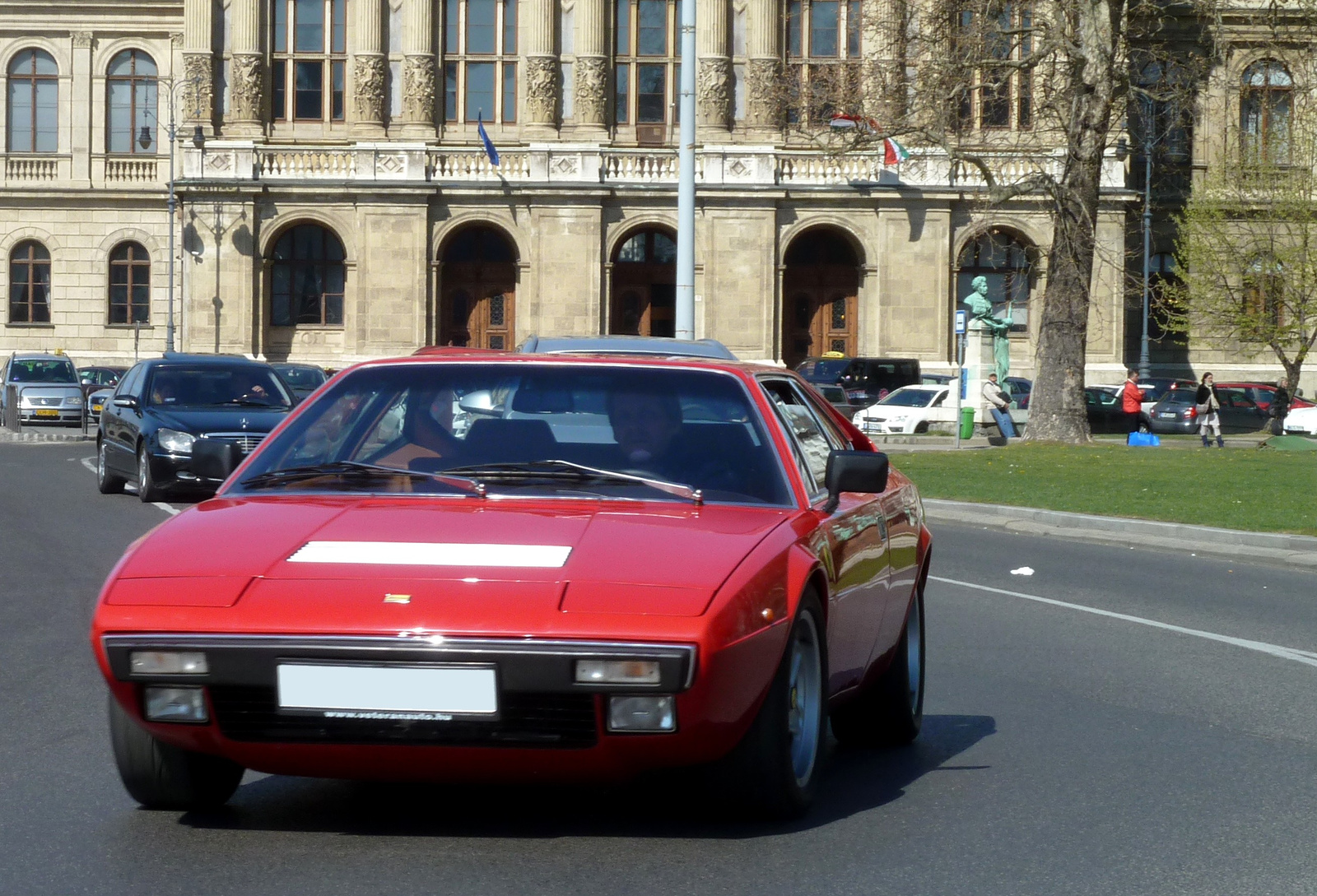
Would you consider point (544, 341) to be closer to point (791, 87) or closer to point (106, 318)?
point (791, 87)

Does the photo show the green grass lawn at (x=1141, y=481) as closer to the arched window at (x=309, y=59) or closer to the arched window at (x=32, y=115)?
the arched window at (x=309, y=59)

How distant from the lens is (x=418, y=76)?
Answer: 184ft

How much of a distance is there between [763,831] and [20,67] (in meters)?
63.8

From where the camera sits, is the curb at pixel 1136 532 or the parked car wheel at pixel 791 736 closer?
the parked car wheel at pixel 791 736

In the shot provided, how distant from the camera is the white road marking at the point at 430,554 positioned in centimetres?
504

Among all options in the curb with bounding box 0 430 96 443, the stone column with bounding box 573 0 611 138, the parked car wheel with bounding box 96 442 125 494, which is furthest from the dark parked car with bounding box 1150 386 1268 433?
the parked car wheel with bounding box 96 442 125 494

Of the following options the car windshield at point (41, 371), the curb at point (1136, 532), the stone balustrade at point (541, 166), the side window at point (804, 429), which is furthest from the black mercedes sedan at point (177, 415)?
the stone balustrade at point (541, 166)

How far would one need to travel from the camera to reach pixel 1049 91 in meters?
34.2

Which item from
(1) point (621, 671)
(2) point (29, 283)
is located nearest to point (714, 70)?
(2) point (29, 283)

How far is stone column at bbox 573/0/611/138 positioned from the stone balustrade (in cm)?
213

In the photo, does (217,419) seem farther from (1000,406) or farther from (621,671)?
(1000,406)

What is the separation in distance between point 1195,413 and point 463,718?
42824mm

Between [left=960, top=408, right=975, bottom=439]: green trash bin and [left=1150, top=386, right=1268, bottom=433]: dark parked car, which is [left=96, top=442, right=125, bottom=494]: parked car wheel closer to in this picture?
[left=960, top=408, right=975, bottom=439]: green trash bin

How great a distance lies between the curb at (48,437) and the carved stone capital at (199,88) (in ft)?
59.7
